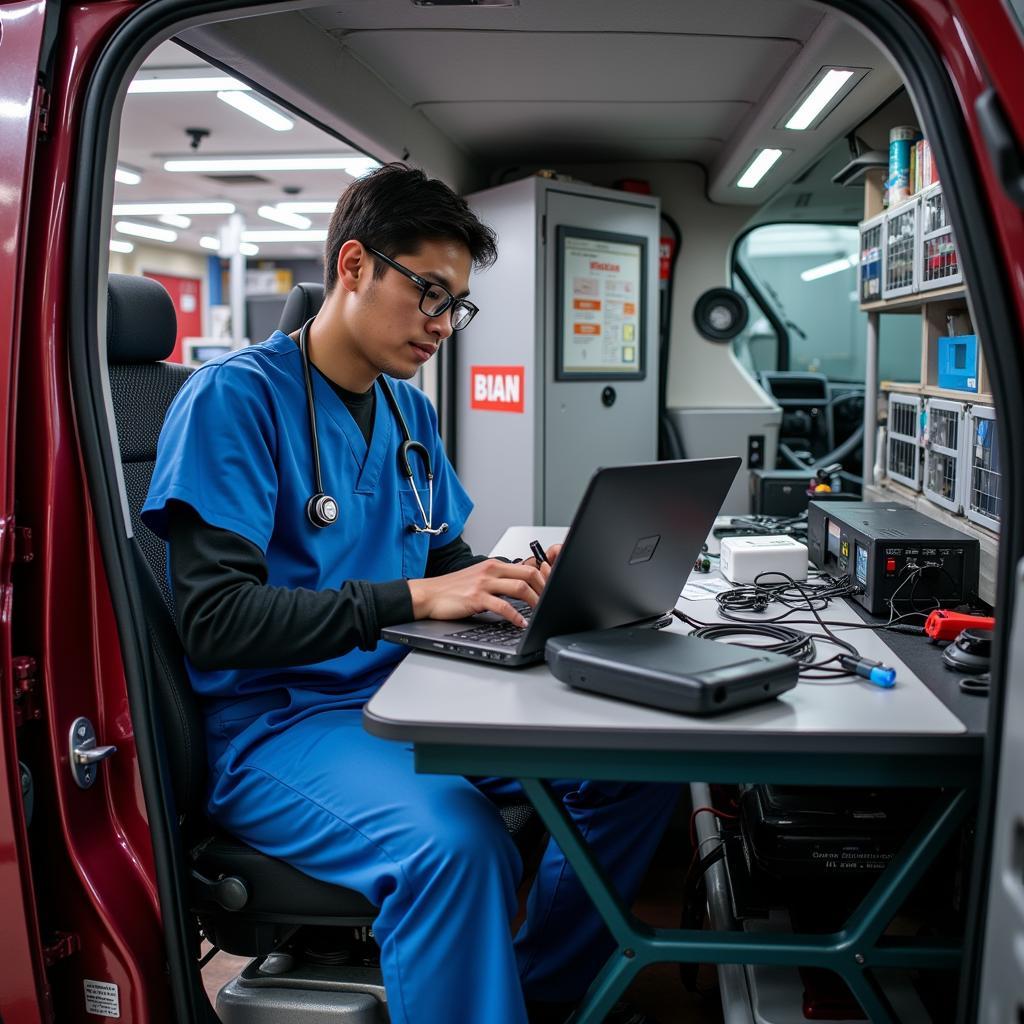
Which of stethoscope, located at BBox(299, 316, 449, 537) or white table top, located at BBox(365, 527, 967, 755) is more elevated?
stethoscope, located at BBox(299, 316, 449, 537)

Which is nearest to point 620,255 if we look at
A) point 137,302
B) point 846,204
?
point 846,204

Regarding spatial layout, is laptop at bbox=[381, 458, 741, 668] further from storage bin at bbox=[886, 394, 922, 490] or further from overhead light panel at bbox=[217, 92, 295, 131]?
overhead light panel at bbox=[217, 92, 295, 131]

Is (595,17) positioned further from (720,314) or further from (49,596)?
(720,314)

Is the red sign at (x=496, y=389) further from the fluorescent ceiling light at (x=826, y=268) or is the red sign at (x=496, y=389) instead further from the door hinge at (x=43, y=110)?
the fluorescent ceiling light at (x=826, y=268)

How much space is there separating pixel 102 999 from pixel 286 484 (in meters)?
0.79

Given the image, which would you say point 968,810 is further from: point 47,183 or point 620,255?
point 620,255

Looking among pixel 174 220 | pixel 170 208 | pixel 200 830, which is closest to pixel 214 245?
pixel 174 220

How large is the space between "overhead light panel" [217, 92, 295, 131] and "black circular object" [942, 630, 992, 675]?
4.80 m

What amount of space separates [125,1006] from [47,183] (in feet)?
3.74

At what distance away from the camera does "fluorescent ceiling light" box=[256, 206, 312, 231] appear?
987cm

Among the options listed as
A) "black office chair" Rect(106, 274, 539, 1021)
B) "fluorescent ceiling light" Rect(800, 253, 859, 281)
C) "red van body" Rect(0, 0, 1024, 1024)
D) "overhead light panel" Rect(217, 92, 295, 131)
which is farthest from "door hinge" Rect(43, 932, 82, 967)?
"fluorescent ceiling light" Rect(800, 253, 859, 281)

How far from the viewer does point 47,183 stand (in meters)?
1.32

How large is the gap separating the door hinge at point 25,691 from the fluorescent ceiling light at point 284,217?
9.11 m

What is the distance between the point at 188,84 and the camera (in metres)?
4.96
